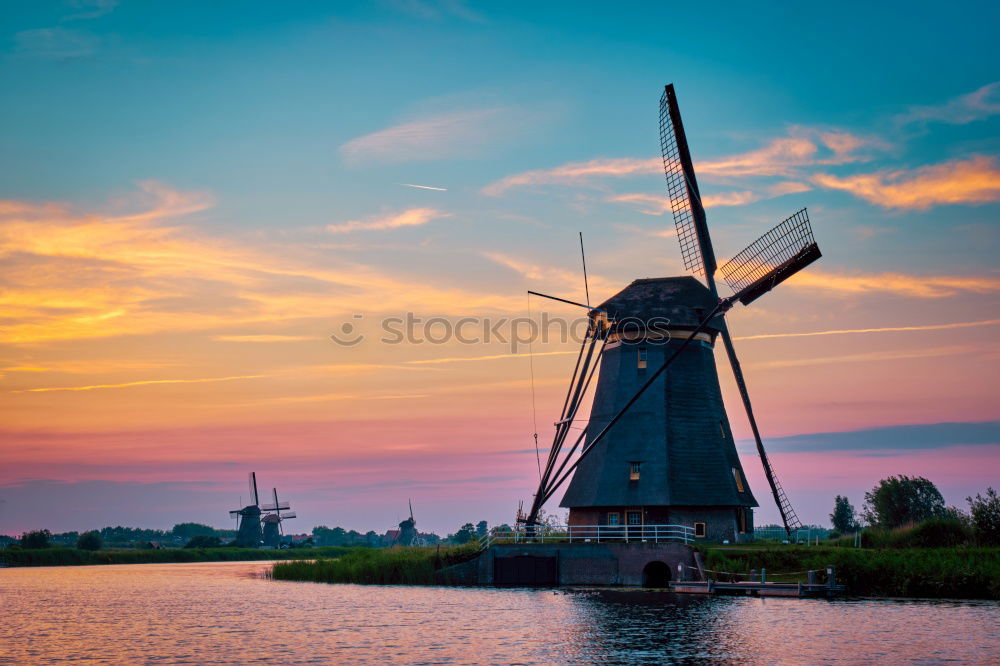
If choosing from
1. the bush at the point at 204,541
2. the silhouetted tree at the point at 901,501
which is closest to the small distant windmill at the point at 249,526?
the bush at the point at 204,541

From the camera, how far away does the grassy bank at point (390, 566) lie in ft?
156

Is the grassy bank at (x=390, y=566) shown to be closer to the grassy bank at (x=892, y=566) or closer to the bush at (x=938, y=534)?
the grassy bank at (x=892, y=566)

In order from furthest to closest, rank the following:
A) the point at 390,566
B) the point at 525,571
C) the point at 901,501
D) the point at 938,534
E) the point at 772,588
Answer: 1. the point at 901,501
2. the point at 390,566
3. the point at 525,571
4. the point at 938,534
5. the point at 772,588

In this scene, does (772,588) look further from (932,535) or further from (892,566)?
(932,535)

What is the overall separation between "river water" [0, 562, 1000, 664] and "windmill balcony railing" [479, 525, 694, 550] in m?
2.90

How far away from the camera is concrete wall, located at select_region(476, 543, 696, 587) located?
41.5 meters

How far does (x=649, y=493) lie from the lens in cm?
4359

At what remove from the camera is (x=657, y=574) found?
144ft

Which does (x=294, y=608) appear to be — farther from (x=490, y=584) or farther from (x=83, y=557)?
(x=83, y=557)

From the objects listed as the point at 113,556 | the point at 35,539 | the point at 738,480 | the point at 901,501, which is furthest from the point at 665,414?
the point at 35,539

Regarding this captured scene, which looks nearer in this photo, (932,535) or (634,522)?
(932,535)

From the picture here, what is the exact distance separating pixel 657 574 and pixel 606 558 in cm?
279

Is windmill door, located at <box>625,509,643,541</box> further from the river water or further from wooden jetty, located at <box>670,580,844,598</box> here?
wooden jetty, located at <box>670,580,844,598</box>

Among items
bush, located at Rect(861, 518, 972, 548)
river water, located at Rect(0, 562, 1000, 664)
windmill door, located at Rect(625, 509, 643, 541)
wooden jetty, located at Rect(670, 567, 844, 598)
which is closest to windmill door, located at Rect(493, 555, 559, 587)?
river water, located at Rect(0, 562, 1000, 664)
